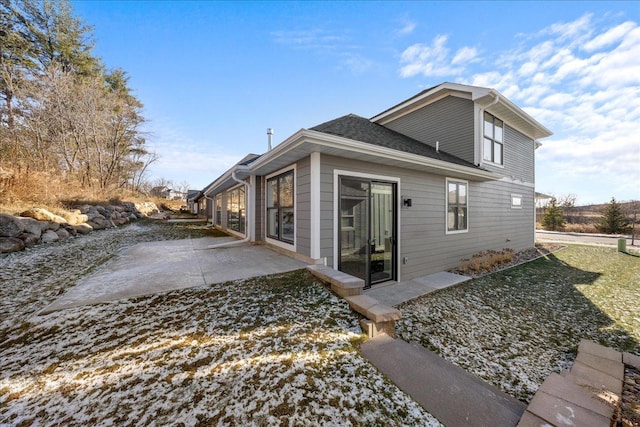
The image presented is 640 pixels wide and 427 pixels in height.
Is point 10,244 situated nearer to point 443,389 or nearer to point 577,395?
point 443,389

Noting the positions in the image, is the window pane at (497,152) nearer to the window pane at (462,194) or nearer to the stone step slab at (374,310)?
the window pane at (462,194)

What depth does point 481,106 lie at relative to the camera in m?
7.05

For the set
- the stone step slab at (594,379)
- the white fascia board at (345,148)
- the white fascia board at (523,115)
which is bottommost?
the stone step slab at (594,379)

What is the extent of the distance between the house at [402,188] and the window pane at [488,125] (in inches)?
1.3

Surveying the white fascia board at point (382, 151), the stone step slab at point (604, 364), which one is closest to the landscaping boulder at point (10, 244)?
the white fascia board at point (382, 151)

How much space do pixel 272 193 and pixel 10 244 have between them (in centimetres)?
556

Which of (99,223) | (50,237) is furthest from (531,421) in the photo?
(99,223)

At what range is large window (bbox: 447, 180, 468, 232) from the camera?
675cm

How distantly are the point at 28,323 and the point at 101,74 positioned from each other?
67.0 ft

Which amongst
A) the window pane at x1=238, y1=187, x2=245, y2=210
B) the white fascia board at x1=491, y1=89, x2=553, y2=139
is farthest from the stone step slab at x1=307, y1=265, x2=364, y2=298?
the white fascia board at x1=491, y1=89, x2=553, y2=139

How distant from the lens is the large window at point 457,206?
6.75 m

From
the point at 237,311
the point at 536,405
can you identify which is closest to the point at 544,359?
the point at 536,405

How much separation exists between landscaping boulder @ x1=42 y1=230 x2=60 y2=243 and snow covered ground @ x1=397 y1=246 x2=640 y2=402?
8549 millimetres

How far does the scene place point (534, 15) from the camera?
5.86m
